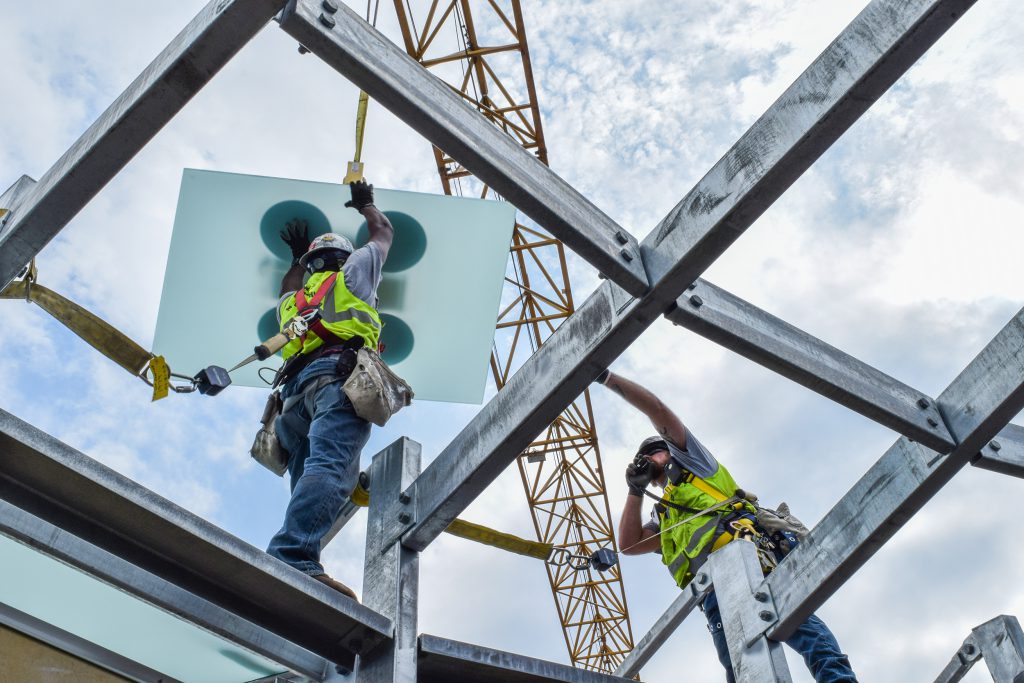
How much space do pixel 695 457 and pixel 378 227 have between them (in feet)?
6.17

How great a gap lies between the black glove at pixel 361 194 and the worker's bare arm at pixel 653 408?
1.33 m

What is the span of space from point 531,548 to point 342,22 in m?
2.49

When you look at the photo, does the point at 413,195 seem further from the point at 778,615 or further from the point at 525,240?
the point at 525,240

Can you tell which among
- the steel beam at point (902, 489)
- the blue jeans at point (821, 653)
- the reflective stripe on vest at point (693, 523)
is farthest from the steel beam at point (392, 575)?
the reflective stripe on vest at point (693, 523)

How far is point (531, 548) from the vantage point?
4328mm

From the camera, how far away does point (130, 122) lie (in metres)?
2.46

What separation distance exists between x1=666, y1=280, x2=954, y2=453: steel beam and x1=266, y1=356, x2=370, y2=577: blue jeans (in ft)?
4.67

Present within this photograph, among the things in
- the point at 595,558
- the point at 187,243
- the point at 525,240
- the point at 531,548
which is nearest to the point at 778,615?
the point at 595,558

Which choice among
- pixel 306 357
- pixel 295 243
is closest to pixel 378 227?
pixel 295 243

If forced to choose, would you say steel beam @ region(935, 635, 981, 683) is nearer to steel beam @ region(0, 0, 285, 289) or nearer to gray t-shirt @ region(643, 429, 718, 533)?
gray t-shirt @ region(643, 429, 718, 533)

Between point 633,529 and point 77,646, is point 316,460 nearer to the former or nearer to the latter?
point 77,646

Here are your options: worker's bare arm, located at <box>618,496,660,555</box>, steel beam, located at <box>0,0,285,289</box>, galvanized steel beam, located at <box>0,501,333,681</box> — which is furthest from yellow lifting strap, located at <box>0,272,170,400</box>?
worker's bare arm, located at <box>618,496,660,555</box>

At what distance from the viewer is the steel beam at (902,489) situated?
3.18m

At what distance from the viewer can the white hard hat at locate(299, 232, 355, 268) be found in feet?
15.9
